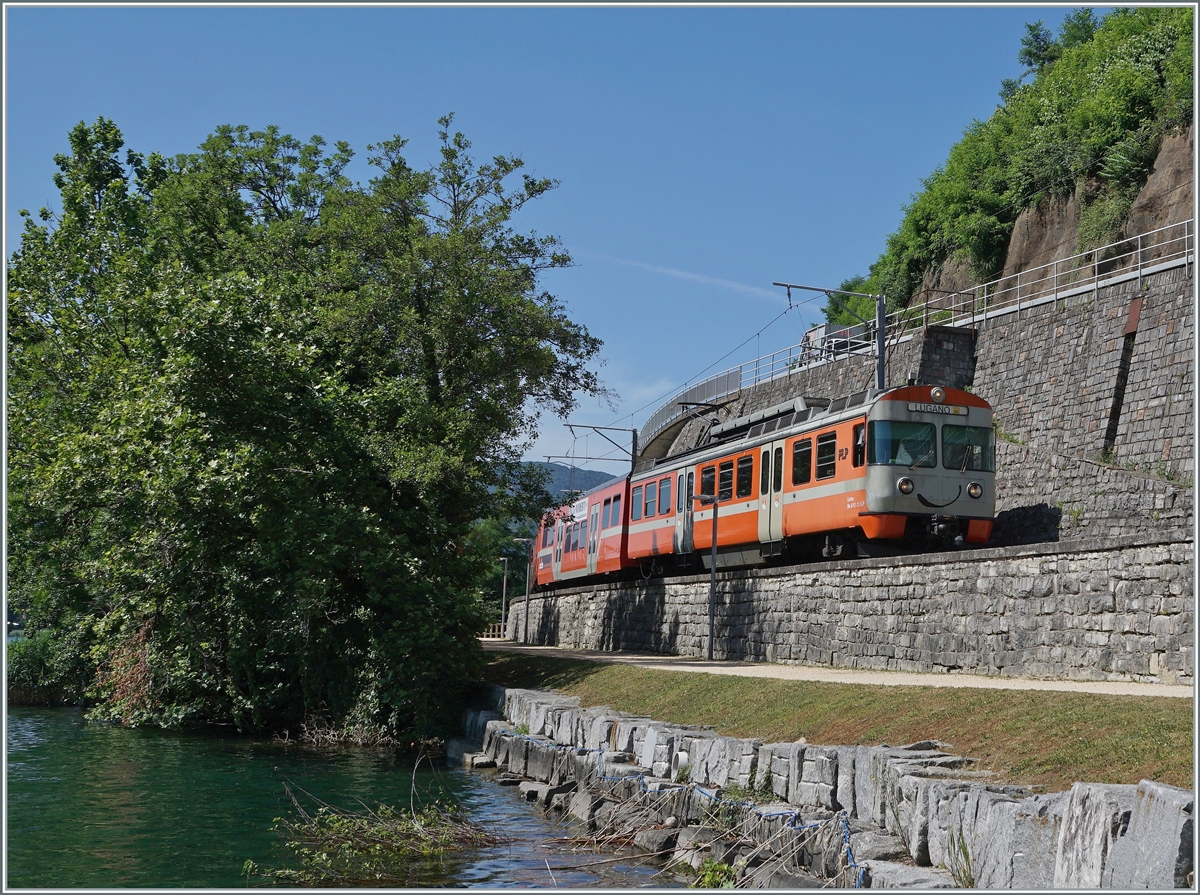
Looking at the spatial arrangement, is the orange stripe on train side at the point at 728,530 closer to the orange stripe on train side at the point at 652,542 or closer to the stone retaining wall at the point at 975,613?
the stone retaining wall at the point at 975,613

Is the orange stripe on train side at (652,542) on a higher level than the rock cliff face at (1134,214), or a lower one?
lower

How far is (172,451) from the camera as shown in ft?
58.0

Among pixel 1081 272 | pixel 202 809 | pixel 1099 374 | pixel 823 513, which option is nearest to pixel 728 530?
pixel 823 513

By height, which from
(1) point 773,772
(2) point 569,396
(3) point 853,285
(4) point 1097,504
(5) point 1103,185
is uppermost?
(3) point 853,285

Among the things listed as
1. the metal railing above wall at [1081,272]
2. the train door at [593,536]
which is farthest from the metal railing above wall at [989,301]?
the train door at [593,536]

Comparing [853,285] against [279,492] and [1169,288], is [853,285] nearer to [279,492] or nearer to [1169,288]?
[1169,288]

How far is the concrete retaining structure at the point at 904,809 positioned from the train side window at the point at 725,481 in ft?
32.7

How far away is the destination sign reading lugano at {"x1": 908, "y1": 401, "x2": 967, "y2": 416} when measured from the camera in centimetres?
1991

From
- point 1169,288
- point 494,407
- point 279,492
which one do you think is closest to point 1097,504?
point 1169,288

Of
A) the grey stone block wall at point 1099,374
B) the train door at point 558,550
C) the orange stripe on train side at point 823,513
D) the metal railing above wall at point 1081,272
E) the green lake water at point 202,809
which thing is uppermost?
the metal railing above wall at point 1081,272

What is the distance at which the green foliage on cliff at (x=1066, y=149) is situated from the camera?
1617 inches

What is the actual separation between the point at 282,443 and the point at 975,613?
11272 mm

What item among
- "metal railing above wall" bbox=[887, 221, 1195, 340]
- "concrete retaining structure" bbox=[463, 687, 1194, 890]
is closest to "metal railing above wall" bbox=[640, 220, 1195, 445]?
"metal railing above wall" bbox=[887, 221, 1195, 340]

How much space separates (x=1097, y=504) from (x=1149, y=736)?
18.2m
